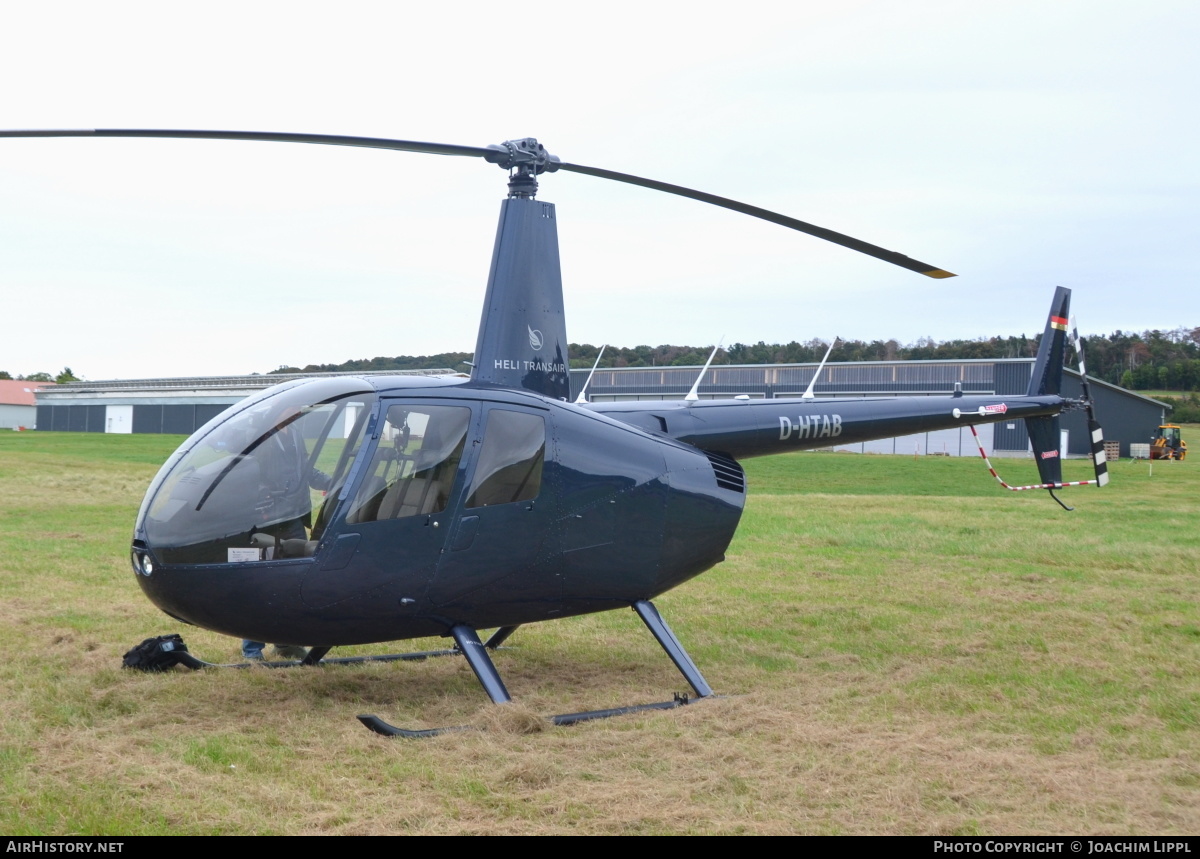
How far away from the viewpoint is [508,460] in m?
6.55

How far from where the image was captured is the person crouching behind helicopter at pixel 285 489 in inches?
235

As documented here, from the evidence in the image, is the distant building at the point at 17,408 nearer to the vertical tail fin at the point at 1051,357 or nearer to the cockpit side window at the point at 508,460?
the vertical tail fin at the point at 1051,357

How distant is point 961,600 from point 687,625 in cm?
324

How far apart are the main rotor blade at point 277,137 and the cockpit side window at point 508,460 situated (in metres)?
1.77

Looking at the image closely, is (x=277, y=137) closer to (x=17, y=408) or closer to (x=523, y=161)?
(x=523, y=161)

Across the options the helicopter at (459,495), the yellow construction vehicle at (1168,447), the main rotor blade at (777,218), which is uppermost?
the main rotor blade at (777,218)

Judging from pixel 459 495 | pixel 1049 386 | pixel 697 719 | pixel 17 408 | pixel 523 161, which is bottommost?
pixel 17 408

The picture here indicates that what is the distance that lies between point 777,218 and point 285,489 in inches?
157

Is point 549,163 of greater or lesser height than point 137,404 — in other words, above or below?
above

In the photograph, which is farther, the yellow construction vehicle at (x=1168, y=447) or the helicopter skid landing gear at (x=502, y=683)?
the yellow construction vehicle at (x=1168, y=447)

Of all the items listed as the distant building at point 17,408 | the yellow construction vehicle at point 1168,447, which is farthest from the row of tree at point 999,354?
the distant building at point 17,408

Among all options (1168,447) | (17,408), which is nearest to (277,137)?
(1168,447)

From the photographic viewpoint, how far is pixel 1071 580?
1196 centimetres

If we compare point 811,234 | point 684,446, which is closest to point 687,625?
point 684,446
